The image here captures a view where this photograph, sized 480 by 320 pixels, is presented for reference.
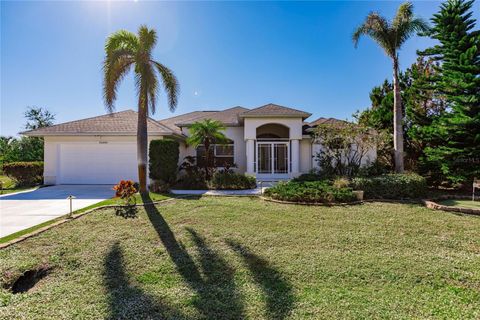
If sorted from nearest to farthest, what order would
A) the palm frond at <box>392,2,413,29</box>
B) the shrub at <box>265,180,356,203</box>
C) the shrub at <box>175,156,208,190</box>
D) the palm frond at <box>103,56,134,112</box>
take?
1. the shrub at <box>265,180,356,203</box>
2. the palm frond at <box>103,56,134,112</box>
3. the palm frond at <box>392,2,413,29</box>
4. the shrub at <box>175,156,208,190</box>

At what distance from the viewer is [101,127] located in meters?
16.2

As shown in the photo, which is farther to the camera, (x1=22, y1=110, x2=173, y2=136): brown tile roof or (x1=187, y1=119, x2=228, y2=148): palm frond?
(x1=22, y1=110, x2=173, y2=136): brown tile roof

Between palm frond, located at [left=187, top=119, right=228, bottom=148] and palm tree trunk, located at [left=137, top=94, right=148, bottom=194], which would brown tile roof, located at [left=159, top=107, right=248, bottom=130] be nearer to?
palm frond, located at [left=187, top=119, right=228, bottom=148]

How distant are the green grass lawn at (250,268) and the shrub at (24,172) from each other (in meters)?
12.2

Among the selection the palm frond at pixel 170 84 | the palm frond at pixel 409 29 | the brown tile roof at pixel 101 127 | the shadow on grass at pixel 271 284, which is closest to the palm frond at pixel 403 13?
the palm frond at pixel 409 29

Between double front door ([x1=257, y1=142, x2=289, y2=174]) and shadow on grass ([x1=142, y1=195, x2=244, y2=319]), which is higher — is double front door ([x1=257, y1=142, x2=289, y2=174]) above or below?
above

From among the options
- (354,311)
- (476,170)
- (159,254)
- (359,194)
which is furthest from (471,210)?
(159,254)

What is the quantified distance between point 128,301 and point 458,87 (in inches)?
631

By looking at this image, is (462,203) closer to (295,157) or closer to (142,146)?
(295,157)

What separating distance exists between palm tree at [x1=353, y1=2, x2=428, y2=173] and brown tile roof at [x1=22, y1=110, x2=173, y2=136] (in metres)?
14.0

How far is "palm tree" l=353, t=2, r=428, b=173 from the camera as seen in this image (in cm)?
1327

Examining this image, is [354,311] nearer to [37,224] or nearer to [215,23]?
[37,224]

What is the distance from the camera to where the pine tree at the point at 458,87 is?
1121cm

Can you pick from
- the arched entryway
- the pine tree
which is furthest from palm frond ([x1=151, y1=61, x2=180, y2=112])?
the pine tree
